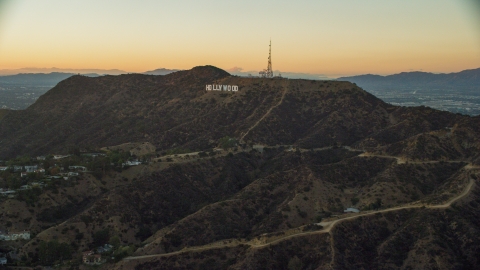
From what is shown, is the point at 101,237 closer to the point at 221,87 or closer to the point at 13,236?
the point at 13,236

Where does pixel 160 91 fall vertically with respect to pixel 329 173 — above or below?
above

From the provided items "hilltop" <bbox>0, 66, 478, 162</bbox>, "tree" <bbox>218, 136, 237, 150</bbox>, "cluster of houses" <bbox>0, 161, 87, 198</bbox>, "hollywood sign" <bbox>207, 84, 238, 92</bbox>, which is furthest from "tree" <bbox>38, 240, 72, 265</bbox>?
"hollywood sign" <bbox>207, 84, 238, 92</bbox>

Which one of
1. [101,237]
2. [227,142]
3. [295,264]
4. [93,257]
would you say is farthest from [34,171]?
[295,264]

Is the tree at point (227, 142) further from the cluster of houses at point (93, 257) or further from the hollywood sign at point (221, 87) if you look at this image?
the cluster of houses at point (93, 257)

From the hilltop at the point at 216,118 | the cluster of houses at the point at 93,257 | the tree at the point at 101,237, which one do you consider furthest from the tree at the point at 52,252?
the hilltop at the point at 216,118

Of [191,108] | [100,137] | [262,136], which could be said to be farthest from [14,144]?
[262,136]

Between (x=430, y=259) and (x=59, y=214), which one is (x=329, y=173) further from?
(x=59, y=214)
